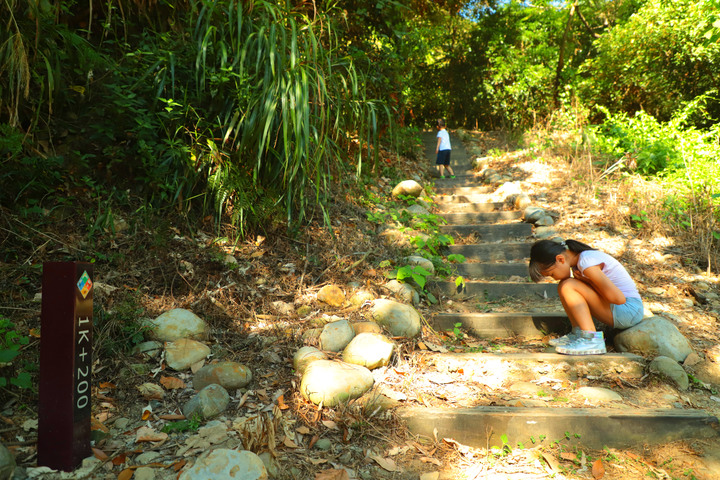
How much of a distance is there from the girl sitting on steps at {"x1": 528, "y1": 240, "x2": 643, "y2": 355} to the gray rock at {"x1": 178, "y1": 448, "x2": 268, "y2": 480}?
68.4 inches

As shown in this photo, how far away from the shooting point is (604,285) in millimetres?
2270

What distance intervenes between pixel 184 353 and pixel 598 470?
1.83 m

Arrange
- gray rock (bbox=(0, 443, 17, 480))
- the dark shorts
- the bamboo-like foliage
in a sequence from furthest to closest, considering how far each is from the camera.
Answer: the dark shorts
the bamboo-like foliage
gray rock (bbox=(0, 443, 17, 480))

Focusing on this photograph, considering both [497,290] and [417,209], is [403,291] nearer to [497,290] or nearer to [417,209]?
[497,290]

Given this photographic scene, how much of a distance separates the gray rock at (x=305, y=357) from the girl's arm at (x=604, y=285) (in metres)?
1.53

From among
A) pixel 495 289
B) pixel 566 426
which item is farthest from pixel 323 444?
pixel 495 289

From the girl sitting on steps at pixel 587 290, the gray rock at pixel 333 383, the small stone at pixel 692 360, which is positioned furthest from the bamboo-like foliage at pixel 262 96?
the small stone at pixel 692 360

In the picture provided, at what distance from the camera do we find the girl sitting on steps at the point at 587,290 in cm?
229

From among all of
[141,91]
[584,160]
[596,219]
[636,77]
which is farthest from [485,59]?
[141,91]

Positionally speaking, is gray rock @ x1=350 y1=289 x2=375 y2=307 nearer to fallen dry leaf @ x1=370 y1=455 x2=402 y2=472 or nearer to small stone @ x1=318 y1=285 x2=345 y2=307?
small stone @ x1=318 y1=285 x2=345 y2=307

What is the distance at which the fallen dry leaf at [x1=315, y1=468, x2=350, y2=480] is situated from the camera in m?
1.45

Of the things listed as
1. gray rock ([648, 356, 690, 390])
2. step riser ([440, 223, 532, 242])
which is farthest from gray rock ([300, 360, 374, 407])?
step riser ([440, 223, 532, 242])

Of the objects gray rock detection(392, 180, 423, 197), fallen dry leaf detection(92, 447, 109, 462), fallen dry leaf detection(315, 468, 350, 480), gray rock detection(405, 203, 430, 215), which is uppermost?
gray rock detection(392, 180, 423, 197)

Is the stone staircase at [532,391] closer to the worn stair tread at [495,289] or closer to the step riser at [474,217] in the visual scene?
the worn stair tread at [495,289]
